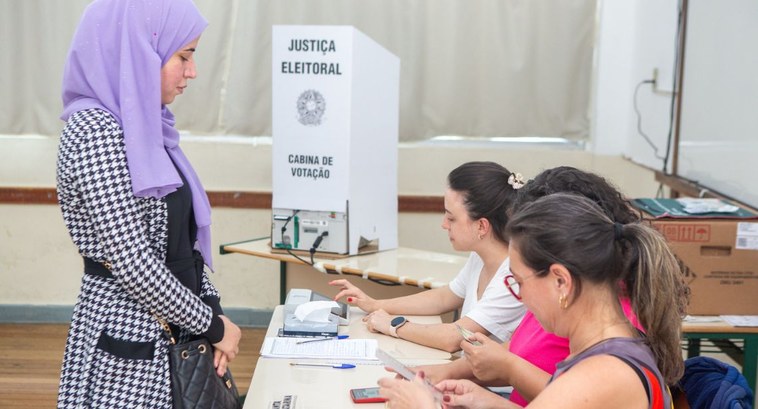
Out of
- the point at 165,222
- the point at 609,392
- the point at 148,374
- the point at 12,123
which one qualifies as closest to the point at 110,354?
the point at 148,374

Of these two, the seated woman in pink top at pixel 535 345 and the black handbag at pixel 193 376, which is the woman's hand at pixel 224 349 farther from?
the seated woman in pink top at pixel 535 345

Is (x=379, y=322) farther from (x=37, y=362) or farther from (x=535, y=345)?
(x=37, y=362)

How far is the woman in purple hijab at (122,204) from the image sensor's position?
163 centimetres

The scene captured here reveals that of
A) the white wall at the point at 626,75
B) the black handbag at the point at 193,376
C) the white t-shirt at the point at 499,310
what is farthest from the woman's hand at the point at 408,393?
the white wall at the point at 626,75

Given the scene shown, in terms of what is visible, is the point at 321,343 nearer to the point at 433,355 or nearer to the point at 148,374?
the point at 433,355

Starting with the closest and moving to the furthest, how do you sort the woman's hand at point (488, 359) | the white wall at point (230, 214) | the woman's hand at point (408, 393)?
the woman's hand at point (408, 393), the woman's hand at point (488, 359), the white wall at point (230, 214)

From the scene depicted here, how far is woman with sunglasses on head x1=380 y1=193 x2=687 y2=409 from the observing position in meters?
1.34

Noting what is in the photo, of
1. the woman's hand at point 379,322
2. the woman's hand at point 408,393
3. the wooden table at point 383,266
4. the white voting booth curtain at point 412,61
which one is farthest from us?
the white voting booth curtain at point 412,61

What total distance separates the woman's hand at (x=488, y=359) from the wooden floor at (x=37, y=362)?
2.06 m

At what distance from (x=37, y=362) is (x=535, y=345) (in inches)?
120

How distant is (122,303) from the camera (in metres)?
1.69

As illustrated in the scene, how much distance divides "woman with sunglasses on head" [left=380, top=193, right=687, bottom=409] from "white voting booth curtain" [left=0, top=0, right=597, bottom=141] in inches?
125

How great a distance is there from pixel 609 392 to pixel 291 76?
2221 mm

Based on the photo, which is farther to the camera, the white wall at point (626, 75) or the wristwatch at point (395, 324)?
the white wall at point (626, 75)
